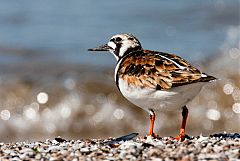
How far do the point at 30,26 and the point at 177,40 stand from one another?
14.7 feet

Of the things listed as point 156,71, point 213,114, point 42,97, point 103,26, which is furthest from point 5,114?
point 156,71

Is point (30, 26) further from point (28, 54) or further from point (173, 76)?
point (173, 76)

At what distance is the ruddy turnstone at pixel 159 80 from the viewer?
597 centimetres

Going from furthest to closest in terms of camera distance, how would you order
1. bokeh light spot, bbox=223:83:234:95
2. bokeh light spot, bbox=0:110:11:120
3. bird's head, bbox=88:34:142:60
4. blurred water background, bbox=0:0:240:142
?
bokeh light spot, bbox=223:83:234:95 < bokeh light spot, bbox=0:110:11:120 < blurred water background, bbox=0:0:240:142 < bird's head, bbox=88:34:142:60

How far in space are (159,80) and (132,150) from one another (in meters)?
0.79

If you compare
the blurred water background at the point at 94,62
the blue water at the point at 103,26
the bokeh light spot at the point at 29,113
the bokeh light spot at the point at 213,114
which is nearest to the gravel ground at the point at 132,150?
the blurred water background at the point at 94,62

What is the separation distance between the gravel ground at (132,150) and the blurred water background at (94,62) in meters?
4.91

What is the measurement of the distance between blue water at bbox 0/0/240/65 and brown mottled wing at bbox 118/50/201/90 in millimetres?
7413

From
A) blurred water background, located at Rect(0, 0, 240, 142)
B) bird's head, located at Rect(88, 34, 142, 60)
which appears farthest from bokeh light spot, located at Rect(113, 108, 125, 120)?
bird's head, located at Rect(88, 34, 142, 60)

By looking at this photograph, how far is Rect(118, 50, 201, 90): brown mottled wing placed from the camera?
5.97m

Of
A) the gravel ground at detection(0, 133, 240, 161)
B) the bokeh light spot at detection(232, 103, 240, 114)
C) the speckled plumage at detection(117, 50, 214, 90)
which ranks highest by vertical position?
the bokeh light spot at detection(232, 103, 240, 114)

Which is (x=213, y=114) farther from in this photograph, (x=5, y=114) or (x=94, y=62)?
(x=5, y=114)

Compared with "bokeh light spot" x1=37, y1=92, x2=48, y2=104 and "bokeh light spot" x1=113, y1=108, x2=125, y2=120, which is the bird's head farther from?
"bokeh light spot" x1=37, y1=92, x2=48, y2=104

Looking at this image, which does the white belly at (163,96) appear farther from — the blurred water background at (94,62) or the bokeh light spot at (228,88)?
the bokeh light spot at (228,88)
